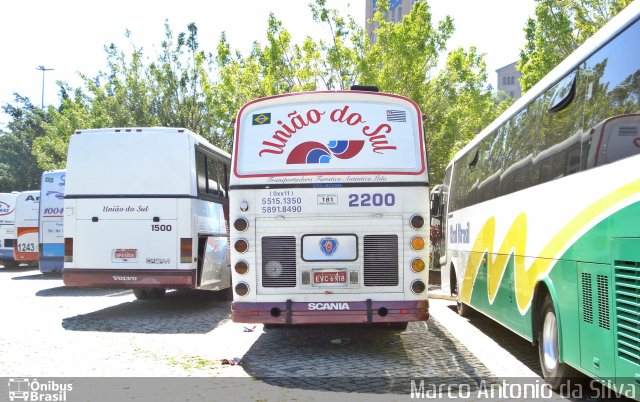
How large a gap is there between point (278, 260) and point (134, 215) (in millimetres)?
4290

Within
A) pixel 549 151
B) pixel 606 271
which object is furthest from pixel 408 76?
pixel 606 271

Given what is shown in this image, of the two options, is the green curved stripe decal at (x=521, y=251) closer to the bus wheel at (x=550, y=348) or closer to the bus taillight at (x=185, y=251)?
the bus wheel at (x=550, y=348)

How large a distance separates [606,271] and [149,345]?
5847mm

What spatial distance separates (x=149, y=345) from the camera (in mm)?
8641

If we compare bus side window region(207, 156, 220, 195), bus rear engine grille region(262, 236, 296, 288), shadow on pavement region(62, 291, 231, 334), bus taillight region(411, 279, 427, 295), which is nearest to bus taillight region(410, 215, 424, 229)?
bus taillight region(411, 279, 427, 295)

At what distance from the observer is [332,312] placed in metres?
7.68

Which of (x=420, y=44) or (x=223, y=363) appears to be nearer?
(x=223, y=363)

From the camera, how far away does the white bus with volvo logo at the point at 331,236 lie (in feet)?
25.4

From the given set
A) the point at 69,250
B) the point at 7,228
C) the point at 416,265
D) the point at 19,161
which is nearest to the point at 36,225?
the point at 7,228

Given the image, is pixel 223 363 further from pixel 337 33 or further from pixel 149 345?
pixel 337 33

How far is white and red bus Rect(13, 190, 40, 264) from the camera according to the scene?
74.2 feet

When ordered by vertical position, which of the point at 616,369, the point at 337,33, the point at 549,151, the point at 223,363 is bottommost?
the point at 223,363

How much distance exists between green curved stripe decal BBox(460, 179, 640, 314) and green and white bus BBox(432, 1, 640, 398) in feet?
0.05

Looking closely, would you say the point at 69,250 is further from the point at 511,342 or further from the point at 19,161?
the point at 19,161
